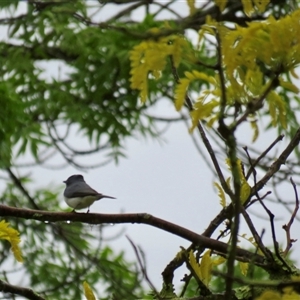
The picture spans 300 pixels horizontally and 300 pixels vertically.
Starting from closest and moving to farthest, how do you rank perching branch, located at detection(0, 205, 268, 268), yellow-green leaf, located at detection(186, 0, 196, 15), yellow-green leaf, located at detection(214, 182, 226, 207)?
yellow-green leaf, located at detection(186, 0, 196, 15), perching branch, located at detection(0, 205, 268, 268), yellow-green leaf, located at detection(214, 182, 226, 207)

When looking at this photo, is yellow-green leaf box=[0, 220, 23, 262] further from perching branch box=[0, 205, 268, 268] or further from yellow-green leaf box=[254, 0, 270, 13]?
yellow-green leaf box=[254, 0, 270, 13]

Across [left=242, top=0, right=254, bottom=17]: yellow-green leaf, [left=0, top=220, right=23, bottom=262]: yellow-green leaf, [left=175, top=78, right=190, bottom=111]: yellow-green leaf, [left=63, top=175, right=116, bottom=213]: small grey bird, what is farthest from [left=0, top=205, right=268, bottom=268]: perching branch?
[left=63, top=175, right=116, bottom=213]: small grey bird

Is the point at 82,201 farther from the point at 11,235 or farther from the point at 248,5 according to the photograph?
the point at 248,5

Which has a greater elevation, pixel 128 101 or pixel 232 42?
pixel 128 101

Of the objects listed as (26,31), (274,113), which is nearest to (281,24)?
(274,113)

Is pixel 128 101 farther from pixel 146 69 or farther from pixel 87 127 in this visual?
pixel 146 69

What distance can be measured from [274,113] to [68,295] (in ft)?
19.3

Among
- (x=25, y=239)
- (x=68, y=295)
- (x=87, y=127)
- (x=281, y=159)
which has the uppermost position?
(x=87, y=127)

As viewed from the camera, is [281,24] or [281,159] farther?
[281,159]

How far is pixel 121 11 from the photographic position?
7.27 metres

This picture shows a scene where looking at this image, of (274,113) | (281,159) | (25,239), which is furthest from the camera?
(25,239)

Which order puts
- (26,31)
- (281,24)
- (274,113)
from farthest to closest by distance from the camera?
(26,31)
(274,113)
(281,24)

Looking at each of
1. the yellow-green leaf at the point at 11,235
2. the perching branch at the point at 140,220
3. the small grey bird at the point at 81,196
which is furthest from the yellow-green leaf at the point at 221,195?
the small grey bird at the point at 81,196

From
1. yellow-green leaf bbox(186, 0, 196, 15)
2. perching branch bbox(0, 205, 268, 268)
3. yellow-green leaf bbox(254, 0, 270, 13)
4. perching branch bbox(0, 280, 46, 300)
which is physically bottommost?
perching branch bbox(0, 280, 46, 300)
